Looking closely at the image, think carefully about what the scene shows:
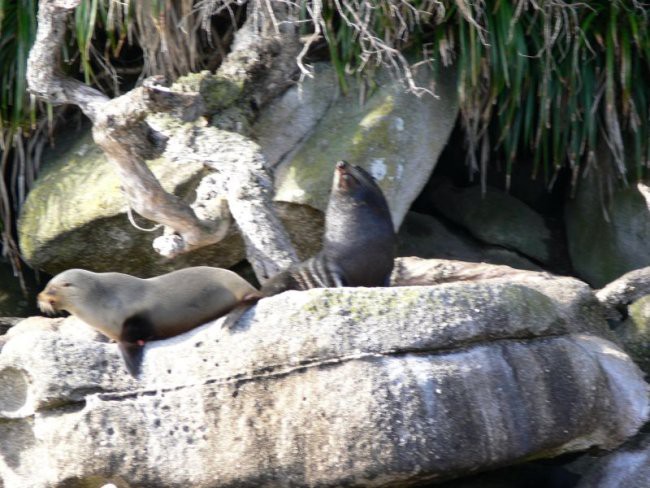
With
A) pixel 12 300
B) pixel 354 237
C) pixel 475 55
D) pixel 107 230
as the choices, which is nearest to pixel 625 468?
pixel 354 237

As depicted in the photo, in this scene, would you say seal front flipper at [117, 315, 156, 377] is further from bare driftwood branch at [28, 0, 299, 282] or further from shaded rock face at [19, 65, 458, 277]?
shaded rock face at [19, 65, 458, 277]

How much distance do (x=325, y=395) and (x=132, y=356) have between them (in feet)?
2.37

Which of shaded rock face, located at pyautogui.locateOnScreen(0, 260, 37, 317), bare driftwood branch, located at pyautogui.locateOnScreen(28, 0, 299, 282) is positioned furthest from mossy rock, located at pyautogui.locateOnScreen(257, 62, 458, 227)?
shaded rock face, located at pyautogui.locateOnScreen(0, 260, 37, 317)

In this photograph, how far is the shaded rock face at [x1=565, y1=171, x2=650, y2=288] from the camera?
5.93 meters

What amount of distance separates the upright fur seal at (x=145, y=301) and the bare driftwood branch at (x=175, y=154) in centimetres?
50

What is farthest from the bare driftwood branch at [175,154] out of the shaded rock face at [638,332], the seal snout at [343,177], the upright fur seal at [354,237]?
the shaded rock face at [638,332]

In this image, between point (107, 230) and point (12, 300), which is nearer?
point (107, 230)

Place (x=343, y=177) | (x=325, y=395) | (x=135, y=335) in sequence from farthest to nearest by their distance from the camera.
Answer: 1. (x=343, y=177)
2. (x=135, y=335)
3. (x=325, y=395)

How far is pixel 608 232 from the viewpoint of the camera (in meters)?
6.03

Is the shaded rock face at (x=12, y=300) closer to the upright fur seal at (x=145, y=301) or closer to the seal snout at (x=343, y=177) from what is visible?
the upright fur seal at (x=145, y=301)

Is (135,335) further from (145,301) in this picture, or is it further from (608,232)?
(608,232)

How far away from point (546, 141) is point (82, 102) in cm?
232

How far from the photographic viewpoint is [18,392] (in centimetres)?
406

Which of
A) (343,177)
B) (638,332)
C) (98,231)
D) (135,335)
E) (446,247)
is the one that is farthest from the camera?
(446,247)
